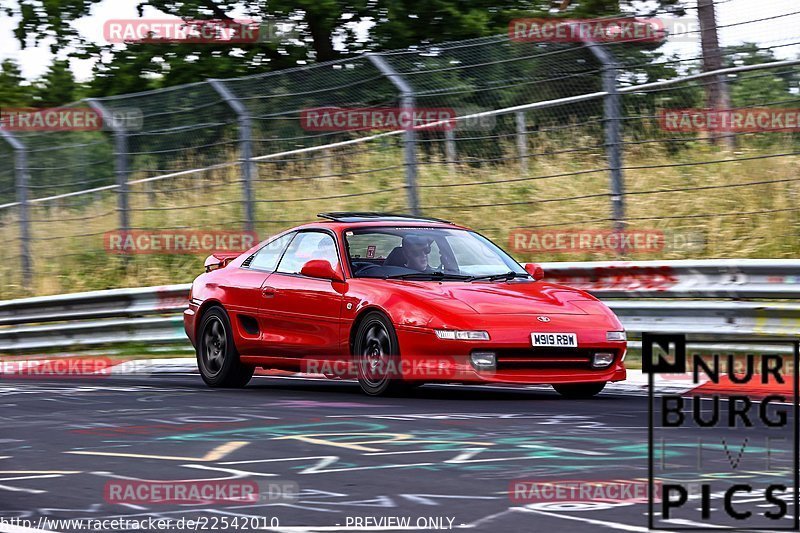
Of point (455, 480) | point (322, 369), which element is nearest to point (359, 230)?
point (322, 369)

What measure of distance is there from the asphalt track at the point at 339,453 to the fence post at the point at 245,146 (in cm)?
577

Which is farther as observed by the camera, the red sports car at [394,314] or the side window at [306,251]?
the side window at [306,251]

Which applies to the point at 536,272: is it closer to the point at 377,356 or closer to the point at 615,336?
the point at 615,336

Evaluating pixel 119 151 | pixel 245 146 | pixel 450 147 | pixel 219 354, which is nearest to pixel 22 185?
pixel 119 151

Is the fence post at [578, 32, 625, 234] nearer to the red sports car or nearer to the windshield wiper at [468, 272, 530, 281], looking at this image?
the red sports car

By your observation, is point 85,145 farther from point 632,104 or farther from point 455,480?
point 455,480

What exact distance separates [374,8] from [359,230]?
56.2ft

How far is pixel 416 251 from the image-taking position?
1184 centimetres

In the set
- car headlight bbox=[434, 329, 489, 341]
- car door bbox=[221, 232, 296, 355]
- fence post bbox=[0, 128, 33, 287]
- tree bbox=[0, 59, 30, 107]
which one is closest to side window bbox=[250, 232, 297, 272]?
car door bbox=[221, 232, 296, 355]

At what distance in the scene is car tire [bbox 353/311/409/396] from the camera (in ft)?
35.4

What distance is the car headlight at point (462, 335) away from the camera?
1047 centimetres

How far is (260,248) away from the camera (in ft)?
42.6

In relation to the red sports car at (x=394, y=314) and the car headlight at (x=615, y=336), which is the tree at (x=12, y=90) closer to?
the red sports car at (x=394, y=314)

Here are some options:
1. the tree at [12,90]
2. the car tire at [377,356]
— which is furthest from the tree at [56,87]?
the car tire at [377,356]
